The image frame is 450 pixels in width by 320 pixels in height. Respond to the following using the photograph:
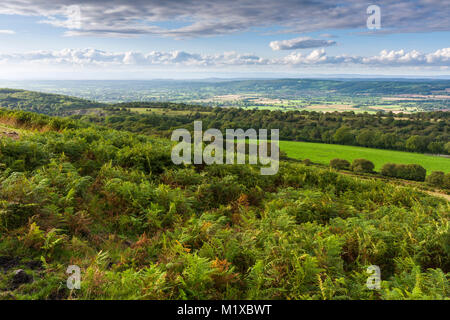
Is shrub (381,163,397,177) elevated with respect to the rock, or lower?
lower

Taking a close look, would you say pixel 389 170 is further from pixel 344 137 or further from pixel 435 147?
pixel 435 147

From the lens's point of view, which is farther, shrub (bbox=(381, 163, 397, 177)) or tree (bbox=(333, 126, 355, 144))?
tree (bbox=(333, 126, 355, 144))

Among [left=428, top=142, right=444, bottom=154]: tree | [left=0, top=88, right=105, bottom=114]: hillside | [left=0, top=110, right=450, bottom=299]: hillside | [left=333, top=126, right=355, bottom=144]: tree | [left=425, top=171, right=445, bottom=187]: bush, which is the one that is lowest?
[left=425, top=171, right=445, bottom=187]: bush

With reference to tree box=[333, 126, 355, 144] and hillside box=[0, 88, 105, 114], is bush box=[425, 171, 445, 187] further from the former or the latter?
hillside box=[0, 88, 105, 114]

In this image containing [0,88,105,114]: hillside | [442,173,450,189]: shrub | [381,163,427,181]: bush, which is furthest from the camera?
[0,88,105,114]: hillside

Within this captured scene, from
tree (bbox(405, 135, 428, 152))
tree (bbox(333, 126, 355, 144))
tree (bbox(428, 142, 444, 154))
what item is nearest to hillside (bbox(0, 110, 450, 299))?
tree (bbox(405, 135, 428, 152))

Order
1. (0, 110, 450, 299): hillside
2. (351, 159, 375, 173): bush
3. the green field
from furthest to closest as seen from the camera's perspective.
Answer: the green field
(351, 159, 375, 173): bush
(0, 110, 450, 299): hillside

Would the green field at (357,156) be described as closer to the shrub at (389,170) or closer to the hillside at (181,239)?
the shrub at (389,170)
